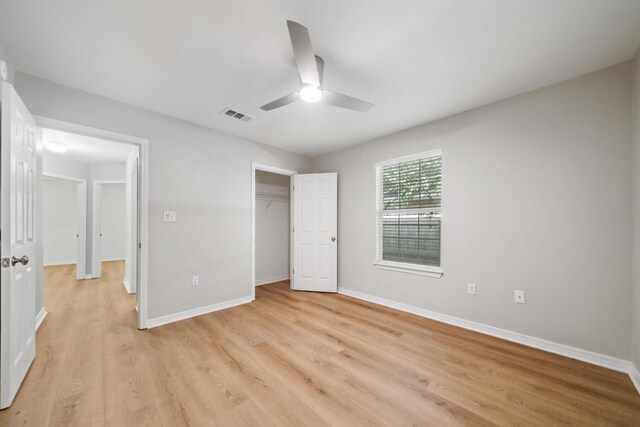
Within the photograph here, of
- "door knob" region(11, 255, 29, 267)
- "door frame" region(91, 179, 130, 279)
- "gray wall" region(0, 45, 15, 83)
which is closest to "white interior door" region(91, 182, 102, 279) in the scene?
"door frame" region(91, 179, 130, 279)

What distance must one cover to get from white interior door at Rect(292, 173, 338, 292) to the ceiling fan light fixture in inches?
90.1

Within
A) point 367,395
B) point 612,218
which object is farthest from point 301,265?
point 612,218

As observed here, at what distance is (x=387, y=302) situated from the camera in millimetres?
3570

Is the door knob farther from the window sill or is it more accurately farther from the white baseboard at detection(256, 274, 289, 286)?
the window sill

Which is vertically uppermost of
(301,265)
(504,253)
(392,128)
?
(392,128)

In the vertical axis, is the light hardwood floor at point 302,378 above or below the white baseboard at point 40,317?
below

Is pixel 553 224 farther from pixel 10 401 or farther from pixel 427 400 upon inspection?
pixel 10 401

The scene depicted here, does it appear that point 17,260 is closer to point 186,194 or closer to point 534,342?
point 186,194

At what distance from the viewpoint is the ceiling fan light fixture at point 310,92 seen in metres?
1.91

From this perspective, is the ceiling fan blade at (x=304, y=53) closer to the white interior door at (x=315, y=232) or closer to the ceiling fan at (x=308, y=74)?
the ceiling fan at (x=308, y=74)

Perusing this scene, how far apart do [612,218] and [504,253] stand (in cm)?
83

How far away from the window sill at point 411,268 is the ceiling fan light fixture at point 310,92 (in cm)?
246

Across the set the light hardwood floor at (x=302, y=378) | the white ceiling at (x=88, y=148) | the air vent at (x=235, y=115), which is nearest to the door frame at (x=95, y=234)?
the white ceiling at (x=88, y=148)

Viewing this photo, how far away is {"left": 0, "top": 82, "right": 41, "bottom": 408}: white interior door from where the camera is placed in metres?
1.54
